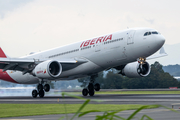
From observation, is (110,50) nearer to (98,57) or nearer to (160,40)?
(98,57)

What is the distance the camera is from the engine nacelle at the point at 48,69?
27078 mm

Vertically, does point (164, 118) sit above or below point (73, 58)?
below

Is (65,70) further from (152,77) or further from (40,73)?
(152,77)

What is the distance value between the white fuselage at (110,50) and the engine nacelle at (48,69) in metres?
2.63

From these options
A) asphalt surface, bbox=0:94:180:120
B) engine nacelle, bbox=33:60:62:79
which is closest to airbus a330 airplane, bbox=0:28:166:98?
engine nacelle, bbox=33:60:62:79

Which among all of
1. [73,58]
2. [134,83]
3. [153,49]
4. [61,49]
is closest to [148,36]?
[153,49]

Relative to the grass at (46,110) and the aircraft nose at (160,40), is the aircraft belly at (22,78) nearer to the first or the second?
the aircraft nose at (160,40)

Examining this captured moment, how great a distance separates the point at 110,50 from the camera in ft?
90.4

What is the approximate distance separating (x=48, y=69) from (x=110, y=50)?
5897mm

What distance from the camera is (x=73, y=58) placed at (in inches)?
1240

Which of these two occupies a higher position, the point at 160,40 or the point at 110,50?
the point at 160,40

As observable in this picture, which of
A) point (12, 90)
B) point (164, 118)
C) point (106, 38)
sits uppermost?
point (106, 38)

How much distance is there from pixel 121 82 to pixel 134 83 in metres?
7.52

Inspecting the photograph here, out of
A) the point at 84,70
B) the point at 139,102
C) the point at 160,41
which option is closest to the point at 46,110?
the point at 139,102
